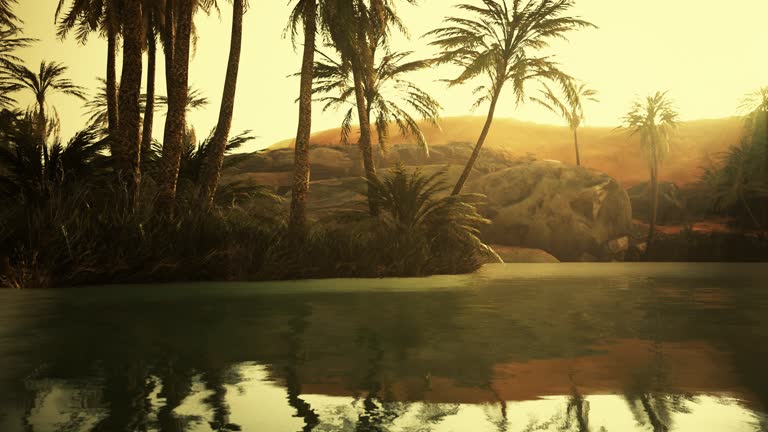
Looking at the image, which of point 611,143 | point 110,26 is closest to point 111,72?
point 110,26

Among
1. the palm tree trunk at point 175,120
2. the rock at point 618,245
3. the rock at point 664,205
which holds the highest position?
the palm tree trunk at point 175,120

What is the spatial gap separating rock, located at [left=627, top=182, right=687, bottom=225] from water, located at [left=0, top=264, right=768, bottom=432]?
51.4 metres

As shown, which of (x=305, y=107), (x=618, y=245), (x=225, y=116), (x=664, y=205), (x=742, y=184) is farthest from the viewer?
(x=664, y=205)

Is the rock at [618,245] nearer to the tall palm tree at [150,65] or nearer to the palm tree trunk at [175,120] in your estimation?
the tall palm tree at [150,65]

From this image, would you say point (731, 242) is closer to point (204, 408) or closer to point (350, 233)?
point (350, 233)

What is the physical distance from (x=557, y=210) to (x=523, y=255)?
4.48 metres

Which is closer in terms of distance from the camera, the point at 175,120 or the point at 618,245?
the point at 175,120

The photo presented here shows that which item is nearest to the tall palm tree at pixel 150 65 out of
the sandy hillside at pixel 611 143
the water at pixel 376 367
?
the water at pixel 376 367

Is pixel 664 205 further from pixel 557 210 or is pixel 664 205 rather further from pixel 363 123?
pixel 363 123

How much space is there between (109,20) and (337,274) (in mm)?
12489

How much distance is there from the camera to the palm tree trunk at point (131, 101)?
56.1 feet

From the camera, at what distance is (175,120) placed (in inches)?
725

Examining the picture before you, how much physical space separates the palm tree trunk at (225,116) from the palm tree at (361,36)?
105 inches

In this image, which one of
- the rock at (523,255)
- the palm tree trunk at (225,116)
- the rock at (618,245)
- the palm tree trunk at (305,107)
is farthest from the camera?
the rock at (618,245)
